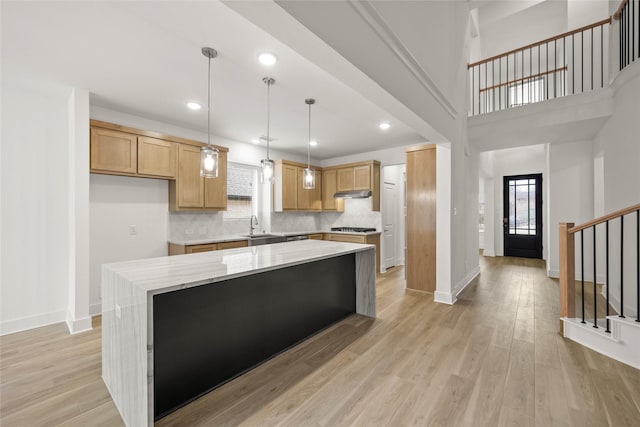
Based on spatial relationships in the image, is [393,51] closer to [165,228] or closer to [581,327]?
[581,327]

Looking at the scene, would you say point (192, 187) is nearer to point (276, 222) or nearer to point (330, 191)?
point (276, 222)

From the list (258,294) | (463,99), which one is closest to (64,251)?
(258,294)

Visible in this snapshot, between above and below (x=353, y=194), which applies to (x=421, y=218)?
below

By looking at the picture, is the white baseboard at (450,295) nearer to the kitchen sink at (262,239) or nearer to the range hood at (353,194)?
the range hood at (353,194)

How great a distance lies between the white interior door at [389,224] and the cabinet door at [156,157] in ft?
14.0

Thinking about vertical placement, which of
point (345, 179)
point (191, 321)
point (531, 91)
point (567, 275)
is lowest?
point (191, 321)

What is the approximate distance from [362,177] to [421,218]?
1851mm

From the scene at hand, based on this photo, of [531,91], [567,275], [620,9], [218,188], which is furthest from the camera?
[531,91]

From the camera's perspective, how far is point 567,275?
274cm

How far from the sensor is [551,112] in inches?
158

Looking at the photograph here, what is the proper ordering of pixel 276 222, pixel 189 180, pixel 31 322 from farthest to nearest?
pixel 276 222 < pixel 189 180 < pixel 31 322

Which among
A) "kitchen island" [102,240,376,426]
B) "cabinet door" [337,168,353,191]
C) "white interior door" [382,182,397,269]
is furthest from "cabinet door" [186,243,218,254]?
"white interior door" [382,182,397,269]

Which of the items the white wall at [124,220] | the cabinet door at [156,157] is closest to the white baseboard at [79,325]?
the white wall at [124,220]

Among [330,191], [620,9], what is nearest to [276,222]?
[330,191]
